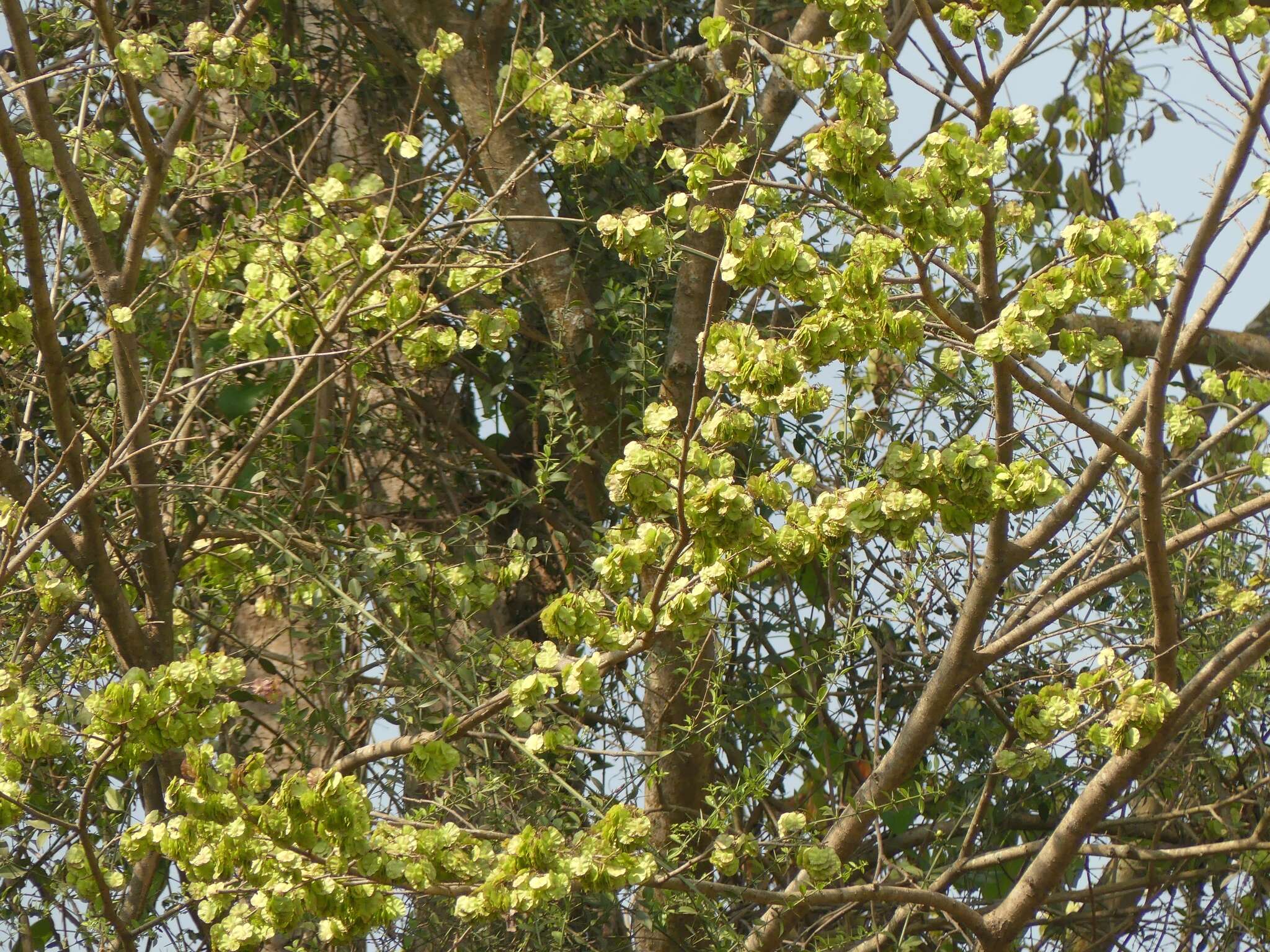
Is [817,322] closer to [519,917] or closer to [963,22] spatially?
[963,22]

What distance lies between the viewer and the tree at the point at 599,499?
234cm

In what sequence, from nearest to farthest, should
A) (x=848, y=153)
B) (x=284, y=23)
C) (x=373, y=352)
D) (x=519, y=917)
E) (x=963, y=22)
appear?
1. (x=848, y=153)
2. (x=963, y=22)
3. (x=519, y=917)
4. (x=373, y=352)
5. (x=284, y=23)

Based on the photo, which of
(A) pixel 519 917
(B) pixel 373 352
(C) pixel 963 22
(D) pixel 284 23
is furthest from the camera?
(D) pixel 284 23

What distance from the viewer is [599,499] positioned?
3.90m

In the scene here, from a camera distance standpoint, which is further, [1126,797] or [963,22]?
[1126,797]

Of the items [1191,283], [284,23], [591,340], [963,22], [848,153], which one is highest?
[284,23]

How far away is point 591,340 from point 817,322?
5.28 feet

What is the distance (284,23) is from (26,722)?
2.58 metres

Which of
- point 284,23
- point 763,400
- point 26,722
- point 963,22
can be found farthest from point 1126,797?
point 284,23

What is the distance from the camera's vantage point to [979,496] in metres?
2.36

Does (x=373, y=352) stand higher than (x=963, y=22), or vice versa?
(x=373, y=352)

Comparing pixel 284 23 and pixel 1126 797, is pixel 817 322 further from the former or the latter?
pixel 284 23

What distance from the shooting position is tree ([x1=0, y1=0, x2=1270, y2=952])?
234 cm

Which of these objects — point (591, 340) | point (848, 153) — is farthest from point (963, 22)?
point (591, 340)
